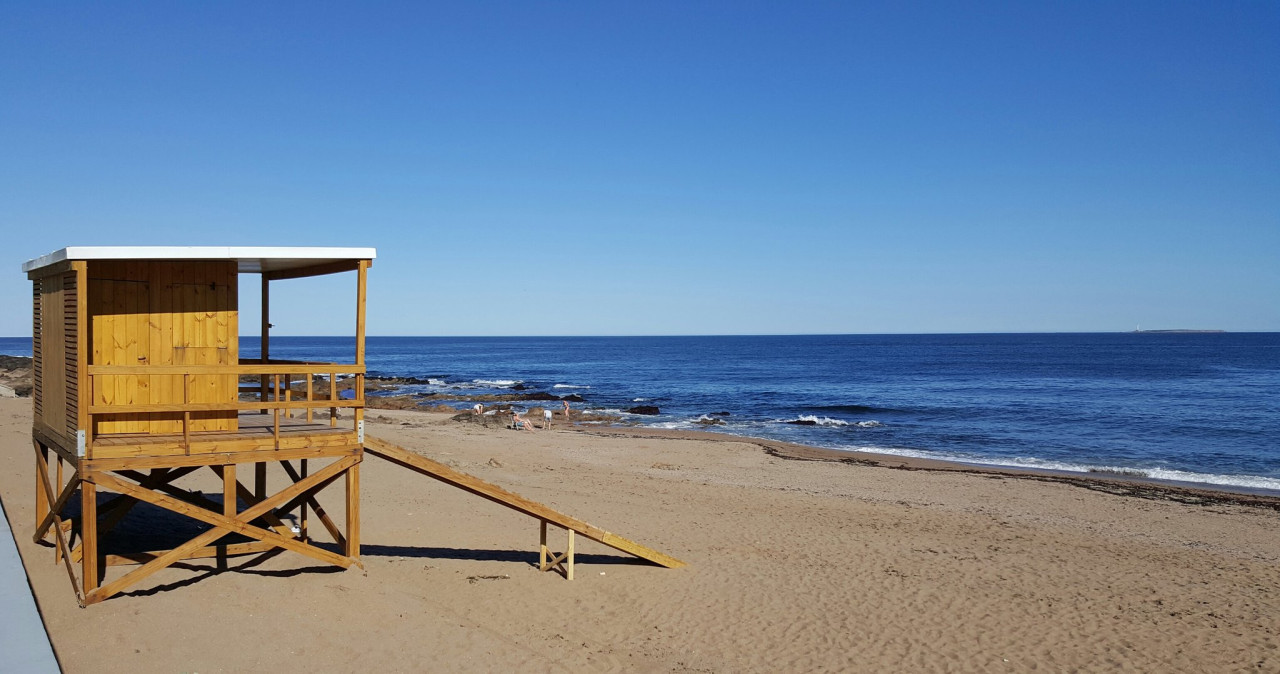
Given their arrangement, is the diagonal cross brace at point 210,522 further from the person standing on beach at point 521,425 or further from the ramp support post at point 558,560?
the person standing on beach at point 521,425

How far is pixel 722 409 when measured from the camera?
45.8 meters

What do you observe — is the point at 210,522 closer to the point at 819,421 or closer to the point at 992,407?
the point at 819,421

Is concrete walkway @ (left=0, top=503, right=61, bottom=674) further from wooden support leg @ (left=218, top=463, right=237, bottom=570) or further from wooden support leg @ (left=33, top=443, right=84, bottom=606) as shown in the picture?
wooden support leg @ (left=218, top=463, right=237, bottom=570)

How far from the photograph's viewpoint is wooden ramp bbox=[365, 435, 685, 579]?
10.2 metres

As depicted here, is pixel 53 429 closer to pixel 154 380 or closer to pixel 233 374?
pixel 154 380

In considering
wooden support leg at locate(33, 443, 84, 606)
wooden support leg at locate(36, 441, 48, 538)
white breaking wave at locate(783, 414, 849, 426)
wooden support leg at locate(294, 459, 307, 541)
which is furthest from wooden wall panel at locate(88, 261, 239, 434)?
white breaking wave at locate(783, 414, 849, 426)

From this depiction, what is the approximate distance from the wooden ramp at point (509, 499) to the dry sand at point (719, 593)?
12.0 inches

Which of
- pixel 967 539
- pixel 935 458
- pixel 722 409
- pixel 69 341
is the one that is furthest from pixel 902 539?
pixel 722 409

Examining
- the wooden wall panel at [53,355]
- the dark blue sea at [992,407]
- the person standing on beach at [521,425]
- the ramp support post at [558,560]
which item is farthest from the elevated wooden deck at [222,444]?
the person standing on beach at [521,425]

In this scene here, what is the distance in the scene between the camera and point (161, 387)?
934 cm

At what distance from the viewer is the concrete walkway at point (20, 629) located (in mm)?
7012

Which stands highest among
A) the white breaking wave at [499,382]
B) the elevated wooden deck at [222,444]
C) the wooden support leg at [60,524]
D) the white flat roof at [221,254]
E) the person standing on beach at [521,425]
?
the white flat roof at [221,254]

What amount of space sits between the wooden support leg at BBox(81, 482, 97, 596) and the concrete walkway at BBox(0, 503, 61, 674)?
0.49 m

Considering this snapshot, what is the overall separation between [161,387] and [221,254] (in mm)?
1644
